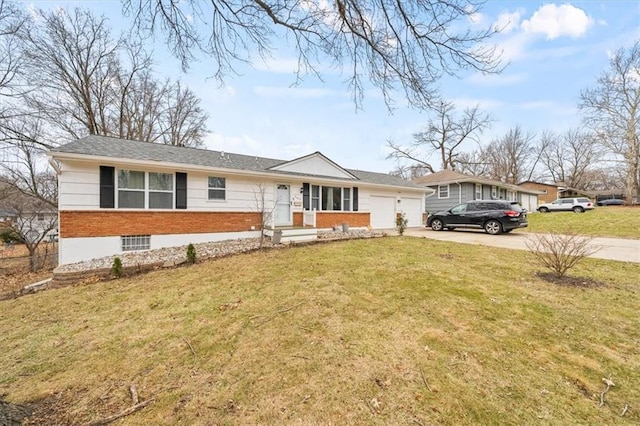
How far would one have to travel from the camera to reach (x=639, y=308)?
406 centimetres

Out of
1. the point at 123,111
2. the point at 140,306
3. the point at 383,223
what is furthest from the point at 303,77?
the point at 123,111

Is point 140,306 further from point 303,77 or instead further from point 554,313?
point 554,313

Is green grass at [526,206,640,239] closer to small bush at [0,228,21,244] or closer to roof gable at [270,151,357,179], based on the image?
roof gable at [270,151,357,179]

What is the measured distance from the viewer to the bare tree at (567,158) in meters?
39.9

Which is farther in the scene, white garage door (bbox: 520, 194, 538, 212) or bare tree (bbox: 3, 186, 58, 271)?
white garage door (bbox: 520, 194, 538, 212)

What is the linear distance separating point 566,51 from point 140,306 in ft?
40.4

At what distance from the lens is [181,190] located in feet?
33.1

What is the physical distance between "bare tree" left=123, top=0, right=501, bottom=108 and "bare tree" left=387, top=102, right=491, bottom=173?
28.3m

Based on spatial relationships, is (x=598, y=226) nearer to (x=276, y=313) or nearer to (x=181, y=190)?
(x=276, y=313)

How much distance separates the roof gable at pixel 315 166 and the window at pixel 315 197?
0.71 m

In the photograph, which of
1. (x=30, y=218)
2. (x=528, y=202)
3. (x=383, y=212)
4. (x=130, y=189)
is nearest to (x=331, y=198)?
(x=383, y=212)

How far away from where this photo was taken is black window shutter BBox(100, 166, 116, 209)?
8.68 m

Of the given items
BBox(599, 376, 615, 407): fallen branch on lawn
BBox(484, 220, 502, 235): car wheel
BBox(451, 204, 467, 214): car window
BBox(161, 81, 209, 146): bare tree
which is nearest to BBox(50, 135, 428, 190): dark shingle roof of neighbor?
BBox(451, 204, 467, 214): car window

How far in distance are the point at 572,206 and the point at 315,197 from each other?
2549 centimetres
